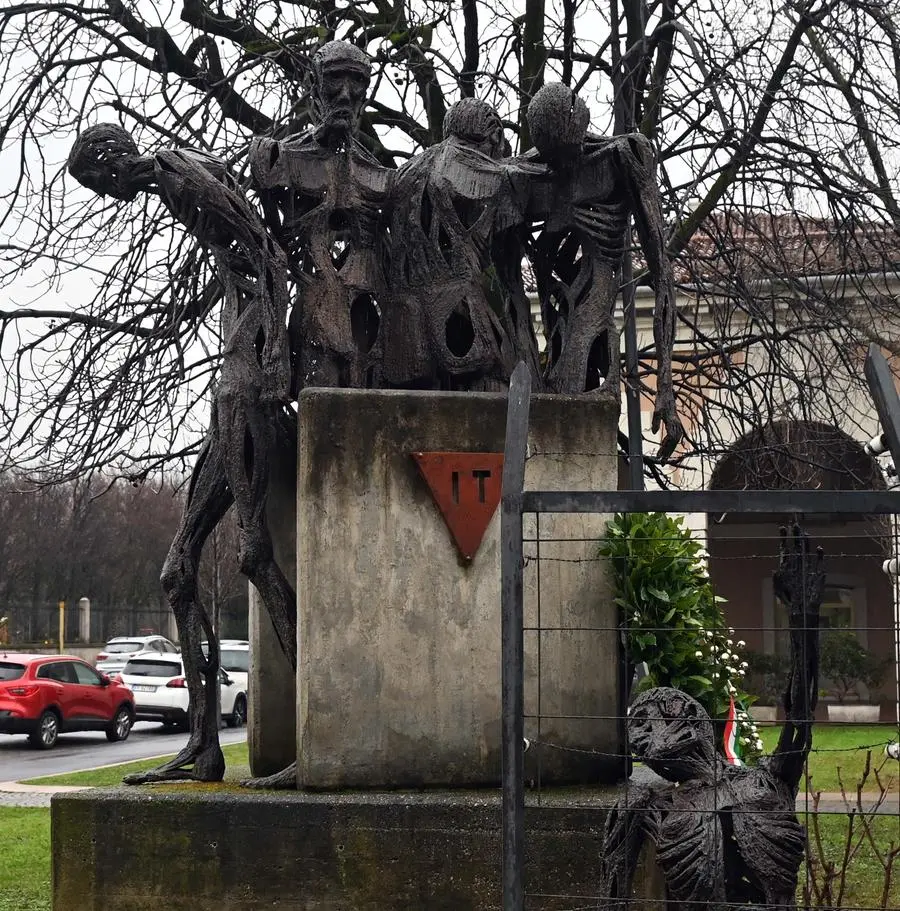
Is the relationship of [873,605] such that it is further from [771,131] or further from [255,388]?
[255,388]

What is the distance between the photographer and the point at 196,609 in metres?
6.57

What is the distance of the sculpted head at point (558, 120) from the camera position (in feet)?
20.4

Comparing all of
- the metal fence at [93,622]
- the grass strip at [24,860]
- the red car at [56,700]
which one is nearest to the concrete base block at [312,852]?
the grass strip at [24,860]

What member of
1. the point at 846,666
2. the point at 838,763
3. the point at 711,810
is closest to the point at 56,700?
the point at 846,666

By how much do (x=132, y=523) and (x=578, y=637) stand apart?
5798 cm

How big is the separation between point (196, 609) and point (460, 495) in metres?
1.33

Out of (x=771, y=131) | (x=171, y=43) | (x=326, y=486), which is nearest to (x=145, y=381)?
(x=171, y=43)

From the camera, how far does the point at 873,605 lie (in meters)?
31.3

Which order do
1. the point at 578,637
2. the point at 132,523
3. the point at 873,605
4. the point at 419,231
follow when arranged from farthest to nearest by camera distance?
the point at 132,523
the point at 873,605
the point at 419,231
the point at 578,637

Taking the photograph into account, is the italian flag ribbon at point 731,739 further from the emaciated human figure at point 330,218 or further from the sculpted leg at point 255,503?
the emaciated human figure at point 330,218

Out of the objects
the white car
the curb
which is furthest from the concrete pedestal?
the white car

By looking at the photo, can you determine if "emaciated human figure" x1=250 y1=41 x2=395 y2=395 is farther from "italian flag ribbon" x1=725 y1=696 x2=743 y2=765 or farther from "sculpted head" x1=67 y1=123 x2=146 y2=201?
"italian flag ribbon" x1=725 y1=696 x2=743 y2=765

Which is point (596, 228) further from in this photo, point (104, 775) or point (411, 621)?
point (104, 775)

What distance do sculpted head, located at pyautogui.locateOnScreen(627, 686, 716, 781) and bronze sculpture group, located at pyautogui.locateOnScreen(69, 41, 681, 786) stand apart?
2170 millimetres
